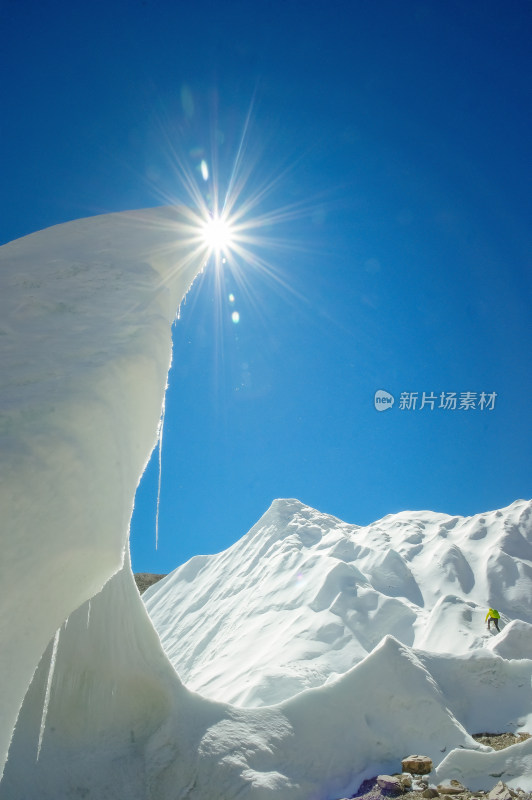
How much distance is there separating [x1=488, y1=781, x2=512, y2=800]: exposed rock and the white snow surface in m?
0.50

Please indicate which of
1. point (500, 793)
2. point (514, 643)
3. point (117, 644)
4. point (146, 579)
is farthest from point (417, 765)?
point (146, 579)

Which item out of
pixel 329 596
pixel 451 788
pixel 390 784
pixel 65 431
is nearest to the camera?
pixel 65 431

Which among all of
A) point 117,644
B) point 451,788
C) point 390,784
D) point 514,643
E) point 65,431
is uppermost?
point 65,431

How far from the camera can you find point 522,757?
208 inches

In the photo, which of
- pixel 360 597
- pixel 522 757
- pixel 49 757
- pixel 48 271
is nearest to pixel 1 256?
pixel 48 271

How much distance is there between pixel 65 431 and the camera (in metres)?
Result: 2.11

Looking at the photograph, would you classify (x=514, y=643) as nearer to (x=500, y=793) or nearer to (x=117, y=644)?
(x=500, y=793)

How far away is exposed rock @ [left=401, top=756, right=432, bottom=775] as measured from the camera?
5.63 m

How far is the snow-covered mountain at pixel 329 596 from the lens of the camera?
24359mm

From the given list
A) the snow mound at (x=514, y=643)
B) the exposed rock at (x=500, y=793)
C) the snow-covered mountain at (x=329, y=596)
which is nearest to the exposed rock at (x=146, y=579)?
the snow-covered mountain at (x=329, y=596)

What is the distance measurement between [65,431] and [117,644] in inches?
188

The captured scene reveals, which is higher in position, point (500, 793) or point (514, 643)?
point (514, 643)

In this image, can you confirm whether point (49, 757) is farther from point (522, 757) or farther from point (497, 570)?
point (497, 570)

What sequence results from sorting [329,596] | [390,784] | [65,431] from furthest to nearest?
1. [329,596]
2. [390,784]
3. [65,431]
